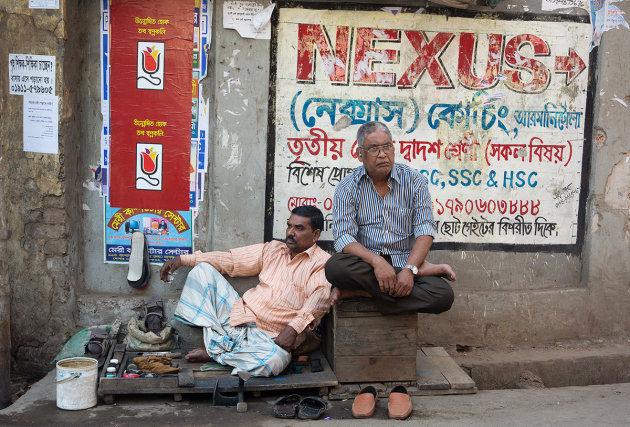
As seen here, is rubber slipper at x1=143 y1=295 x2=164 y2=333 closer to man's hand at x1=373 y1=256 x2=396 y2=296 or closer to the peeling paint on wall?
man's hand at x1=373 y1=256 x2=396 y2=296

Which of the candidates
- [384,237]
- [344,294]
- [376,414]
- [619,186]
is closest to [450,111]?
[384,237]

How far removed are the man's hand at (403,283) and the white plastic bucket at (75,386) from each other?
188 centimetres

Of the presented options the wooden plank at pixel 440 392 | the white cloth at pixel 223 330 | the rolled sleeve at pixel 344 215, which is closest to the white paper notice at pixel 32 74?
the white cloth at pixel 223 330

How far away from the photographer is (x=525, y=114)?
5230 mm

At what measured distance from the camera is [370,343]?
4250 millimetres

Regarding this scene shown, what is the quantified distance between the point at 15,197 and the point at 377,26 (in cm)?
290

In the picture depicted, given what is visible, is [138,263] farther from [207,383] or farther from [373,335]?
[373,335]

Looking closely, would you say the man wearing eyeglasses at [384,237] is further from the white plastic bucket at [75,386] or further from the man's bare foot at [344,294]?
the white plastic bucket at [75,386]

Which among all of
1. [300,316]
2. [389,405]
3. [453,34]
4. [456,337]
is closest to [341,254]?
[300,316]

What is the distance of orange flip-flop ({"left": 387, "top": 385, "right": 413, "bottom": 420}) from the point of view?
3.89m

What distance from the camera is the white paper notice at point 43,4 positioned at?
185 inches

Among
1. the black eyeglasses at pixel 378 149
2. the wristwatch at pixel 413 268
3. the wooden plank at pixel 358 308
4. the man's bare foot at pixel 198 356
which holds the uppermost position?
the black eyeglasses at pixel 378 149

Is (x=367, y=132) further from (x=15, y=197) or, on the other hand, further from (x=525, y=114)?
(x=15, y=197)

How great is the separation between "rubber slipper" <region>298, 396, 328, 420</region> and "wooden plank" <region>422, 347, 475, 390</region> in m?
0.88
